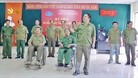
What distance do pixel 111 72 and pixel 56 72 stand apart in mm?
1383

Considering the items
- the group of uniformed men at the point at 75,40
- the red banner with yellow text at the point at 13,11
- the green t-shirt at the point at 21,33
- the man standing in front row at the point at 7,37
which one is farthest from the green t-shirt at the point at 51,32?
the red banner with yellow text at the point at 13,11

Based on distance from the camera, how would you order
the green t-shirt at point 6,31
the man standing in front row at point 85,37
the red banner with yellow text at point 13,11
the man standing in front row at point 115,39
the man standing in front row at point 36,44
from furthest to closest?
1. the red banner with yellow text at point 13,11
2. the green t-shirt at point 6,31
3. the man standing in front row at point 115,39
4. the man standing in front row at point 36,44
5. the man standing in front row at point 85,37

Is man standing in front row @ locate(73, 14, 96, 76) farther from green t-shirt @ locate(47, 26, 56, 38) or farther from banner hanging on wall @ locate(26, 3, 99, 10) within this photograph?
banner hanging on wall @ locate(26, 3, 99, 10)

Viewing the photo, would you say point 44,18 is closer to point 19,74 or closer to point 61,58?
point 61,58

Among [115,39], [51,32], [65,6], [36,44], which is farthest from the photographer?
[65,6]

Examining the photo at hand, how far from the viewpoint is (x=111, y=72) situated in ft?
23.8

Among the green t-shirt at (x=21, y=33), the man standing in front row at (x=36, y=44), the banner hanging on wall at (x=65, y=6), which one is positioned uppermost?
the banner hanging on wall at (x=65, y=6)

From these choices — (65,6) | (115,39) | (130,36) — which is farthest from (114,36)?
(65,6)

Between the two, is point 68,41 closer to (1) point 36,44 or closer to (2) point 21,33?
(1) point 36,44

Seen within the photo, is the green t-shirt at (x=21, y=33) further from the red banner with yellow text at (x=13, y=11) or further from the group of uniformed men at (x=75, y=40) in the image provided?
the red banner with yellow text at (x=13, y=11)

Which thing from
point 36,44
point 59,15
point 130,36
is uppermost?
point 59,15

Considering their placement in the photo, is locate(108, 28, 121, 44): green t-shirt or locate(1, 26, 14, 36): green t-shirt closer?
locate(108, 28, 121, 44): green t-shirt

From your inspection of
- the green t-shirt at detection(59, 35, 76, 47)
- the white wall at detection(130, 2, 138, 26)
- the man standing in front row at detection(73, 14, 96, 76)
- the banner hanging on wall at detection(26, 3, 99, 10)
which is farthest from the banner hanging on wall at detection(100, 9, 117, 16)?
the man standing in front row at detection(73, 14, 96, 76)

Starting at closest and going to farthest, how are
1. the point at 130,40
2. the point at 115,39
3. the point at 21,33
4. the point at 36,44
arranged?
the point at 36,44 < the point at 130,40 < the point at 115,39 < the point at 21,33
